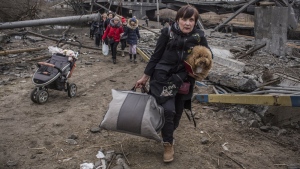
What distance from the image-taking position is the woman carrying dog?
3.28 m

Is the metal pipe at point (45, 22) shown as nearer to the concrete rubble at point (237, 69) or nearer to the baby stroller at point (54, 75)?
the concrete rubble at point (237, 69)

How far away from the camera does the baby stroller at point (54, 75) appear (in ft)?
19.0

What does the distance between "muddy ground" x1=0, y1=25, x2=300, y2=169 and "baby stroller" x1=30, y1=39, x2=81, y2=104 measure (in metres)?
0.20

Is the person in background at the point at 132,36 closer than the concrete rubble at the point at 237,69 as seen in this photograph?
No

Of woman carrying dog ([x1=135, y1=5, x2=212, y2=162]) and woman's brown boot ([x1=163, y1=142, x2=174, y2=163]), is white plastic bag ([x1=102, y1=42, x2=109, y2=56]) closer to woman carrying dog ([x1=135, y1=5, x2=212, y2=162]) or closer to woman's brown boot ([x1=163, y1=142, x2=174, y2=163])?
woman carrying dog ([x1=135, y1=5, x2=212, y2=162])

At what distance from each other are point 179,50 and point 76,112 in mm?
2779

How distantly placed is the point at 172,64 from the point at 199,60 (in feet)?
1.11

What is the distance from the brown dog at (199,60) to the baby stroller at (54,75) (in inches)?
139

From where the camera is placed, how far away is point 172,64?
3393mm

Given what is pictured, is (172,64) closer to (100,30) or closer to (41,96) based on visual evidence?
(41,96)

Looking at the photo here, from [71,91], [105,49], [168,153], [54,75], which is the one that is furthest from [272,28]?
[168,153]

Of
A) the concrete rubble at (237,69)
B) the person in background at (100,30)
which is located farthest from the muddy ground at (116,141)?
the person in background at (100,30)

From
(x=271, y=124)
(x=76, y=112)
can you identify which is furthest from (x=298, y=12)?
(x=76, y=112)

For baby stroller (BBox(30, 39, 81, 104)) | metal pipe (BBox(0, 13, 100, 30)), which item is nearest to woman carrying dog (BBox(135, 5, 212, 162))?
baby stroller (BBox(30, 39, 81, 104))
